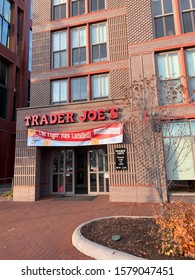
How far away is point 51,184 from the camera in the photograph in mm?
12758

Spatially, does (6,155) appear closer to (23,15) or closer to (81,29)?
(81,29)

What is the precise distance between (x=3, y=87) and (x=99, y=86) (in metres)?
11.5

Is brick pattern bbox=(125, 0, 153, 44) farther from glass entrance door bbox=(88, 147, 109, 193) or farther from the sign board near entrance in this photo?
glass entrance door bbox=(88, 147, 109, 193)

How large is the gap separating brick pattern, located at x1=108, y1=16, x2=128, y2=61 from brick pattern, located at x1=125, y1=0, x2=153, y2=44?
1.11 meters

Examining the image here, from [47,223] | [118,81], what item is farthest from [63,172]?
[118,81]

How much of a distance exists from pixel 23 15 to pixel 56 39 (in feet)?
41.3

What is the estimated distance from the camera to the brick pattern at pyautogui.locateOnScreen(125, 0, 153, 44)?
35.8ft

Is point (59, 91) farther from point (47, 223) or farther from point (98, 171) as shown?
point (47, 223)

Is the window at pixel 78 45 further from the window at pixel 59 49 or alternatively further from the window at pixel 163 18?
the window at pixel 163 18

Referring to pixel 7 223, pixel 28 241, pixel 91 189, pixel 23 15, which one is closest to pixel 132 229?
pixel 28 241

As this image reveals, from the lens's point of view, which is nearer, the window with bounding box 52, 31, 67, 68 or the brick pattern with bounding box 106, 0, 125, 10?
the brick pattern with bounding box 106, 0, 125, 10

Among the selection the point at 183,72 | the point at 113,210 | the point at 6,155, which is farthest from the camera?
the point at 6,155

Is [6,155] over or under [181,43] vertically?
under

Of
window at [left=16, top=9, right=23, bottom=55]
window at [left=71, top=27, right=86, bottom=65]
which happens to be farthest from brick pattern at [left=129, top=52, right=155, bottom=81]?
window at [left=16, top=9, right=23, bottom=55]
